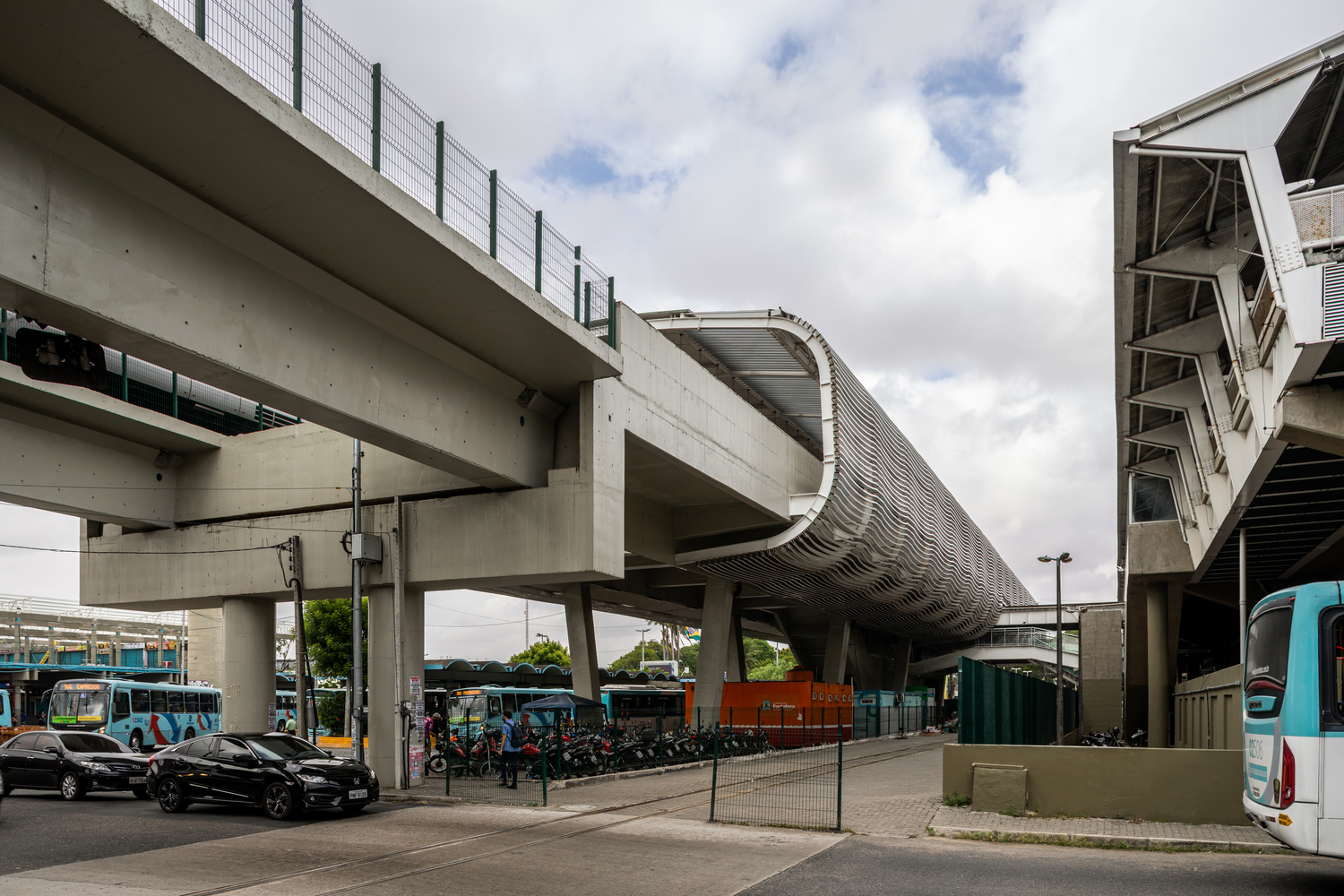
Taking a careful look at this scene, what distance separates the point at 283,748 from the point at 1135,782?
1368 cm

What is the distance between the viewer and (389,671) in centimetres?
2175

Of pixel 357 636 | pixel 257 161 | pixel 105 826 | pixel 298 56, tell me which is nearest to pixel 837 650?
pixel 357 636

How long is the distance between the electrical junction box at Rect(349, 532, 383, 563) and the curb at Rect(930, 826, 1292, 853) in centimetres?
1274

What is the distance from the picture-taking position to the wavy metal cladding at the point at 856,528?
31344 millimetres

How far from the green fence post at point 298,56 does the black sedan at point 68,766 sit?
14.1 meters

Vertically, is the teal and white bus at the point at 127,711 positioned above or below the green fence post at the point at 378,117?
below

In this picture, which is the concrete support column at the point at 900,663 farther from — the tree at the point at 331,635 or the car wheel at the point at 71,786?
the car wheel at the point at 71,786

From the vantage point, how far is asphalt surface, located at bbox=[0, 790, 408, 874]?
1314 centimetres

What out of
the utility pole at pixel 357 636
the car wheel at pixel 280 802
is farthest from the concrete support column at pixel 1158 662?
the car wheel at pixel 280 802

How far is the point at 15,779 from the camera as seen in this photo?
20.3 meters

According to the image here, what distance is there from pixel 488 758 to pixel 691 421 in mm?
9250

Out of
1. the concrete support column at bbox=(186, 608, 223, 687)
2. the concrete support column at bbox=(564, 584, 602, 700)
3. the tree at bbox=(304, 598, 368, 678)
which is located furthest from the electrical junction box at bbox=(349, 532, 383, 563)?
the concrete support column at bbox=(186, 608, 223, 687)

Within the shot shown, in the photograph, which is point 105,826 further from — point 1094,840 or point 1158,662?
point 1158,662

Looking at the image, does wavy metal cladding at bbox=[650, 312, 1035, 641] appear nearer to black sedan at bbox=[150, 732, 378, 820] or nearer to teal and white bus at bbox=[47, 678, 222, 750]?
black sedan at bbox=[150, 732, 378, 820]
